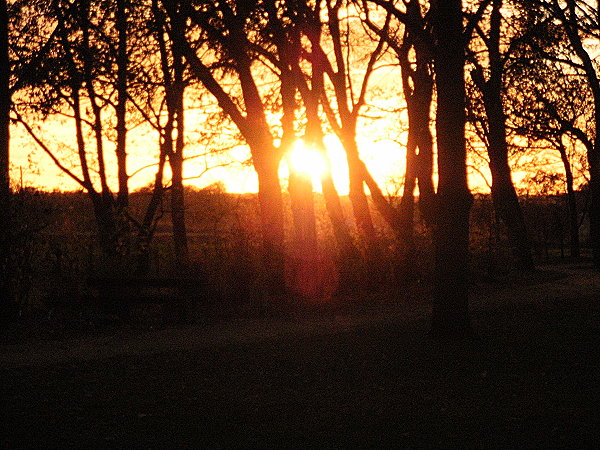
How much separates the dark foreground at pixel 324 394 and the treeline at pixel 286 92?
1.80m

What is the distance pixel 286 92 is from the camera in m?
22.0

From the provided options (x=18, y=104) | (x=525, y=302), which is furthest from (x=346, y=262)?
(x=18, y=104)

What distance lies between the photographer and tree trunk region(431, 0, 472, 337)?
44.7ft

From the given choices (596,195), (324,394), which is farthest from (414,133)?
(324,394)

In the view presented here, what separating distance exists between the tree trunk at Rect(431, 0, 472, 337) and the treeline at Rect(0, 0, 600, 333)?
0.07ft

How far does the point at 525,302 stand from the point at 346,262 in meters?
4.28

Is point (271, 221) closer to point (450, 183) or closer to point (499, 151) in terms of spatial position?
point (450, 183)

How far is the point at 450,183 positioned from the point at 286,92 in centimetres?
908

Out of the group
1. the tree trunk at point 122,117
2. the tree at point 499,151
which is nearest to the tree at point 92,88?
the tree trunk at point 122,117

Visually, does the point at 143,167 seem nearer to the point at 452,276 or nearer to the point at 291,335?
the point at 291,335

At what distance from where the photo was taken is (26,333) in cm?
1501

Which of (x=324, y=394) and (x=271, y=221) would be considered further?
(x=271, y=221)

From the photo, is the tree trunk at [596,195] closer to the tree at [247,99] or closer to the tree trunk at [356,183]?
the tree trunk at [356,183]

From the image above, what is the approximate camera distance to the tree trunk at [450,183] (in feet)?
44.7
